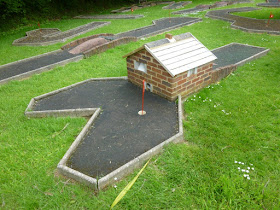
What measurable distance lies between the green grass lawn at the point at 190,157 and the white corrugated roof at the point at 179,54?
0.96m

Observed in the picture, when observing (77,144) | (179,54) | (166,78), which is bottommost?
(77,144)

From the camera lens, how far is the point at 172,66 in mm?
5520

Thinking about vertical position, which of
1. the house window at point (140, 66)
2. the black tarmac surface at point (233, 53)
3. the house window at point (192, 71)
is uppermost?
the house window at point (140, 66)

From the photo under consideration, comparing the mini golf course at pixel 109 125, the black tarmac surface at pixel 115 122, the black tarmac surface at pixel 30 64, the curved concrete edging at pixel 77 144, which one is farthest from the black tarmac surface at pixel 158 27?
the curved concrete edging at pixel 77 144

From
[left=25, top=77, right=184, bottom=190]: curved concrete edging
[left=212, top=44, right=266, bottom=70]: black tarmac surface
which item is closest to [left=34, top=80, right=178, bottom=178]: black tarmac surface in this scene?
[left=25, top=77, right=184, bottom=190]: curved concrete edging

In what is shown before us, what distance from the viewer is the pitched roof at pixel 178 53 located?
5.54m

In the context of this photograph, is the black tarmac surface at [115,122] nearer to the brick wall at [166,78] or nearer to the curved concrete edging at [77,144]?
the curved concrete edging at [77,144]

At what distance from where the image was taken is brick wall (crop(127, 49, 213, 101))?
5.65m

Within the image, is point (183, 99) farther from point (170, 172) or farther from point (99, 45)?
point (99, 45)

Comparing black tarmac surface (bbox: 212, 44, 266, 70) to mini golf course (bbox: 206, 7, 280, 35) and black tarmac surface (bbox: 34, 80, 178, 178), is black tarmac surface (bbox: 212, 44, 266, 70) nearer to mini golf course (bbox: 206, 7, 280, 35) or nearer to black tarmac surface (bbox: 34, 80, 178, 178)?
mini golf course (bbox: 206, 7, 280, 35)

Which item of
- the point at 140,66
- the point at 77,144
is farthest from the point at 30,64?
the point at 77,144

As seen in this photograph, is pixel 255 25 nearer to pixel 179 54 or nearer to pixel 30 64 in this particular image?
pixel 179 54

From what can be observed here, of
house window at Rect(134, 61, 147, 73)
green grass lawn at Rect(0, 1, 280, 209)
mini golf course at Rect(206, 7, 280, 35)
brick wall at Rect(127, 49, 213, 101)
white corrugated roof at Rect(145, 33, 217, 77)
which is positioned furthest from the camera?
mini golf course at Rect(206, 7, 280, 35)

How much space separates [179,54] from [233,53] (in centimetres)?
492
